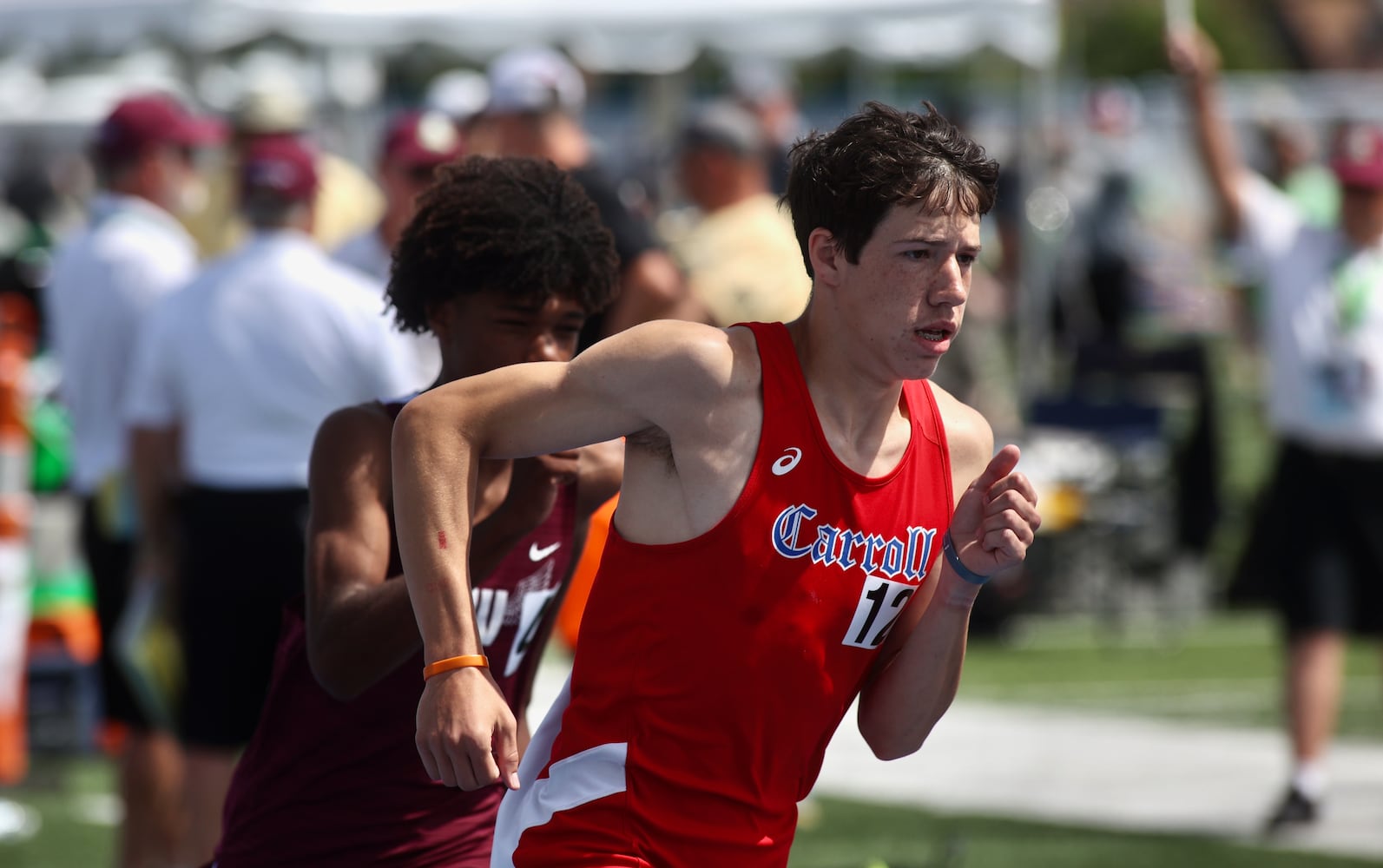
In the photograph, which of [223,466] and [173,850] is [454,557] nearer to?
[223,466]

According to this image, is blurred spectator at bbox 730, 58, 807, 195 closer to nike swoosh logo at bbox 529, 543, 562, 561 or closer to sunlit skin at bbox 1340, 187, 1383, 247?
sunlit skin at bbox 1340, 187, 1383, 247

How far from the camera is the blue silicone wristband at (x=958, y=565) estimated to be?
2.96m

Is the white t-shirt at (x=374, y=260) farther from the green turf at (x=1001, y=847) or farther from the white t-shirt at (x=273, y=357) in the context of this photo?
the green turf at (x=1001, y=847)

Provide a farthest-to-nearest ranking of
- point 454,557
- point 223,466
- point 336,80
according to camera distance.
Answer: point 336,80 < point 223,466 < point 454,557

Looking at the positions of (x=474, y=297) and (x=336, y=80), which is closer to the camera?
(x=474, y=297)

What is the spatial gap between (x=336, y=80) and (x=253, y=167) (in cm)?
961

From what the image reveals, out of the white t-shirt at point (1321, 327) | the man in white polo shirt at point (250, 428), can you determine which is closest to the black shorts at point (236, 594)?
the man in white polo shirt at point (250, 428)

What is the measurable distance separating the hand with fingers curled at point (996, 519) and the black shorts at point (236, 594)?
3.06 metres

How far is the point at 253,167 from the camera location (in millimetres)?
5992

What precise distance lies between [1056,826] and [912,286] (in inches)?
184

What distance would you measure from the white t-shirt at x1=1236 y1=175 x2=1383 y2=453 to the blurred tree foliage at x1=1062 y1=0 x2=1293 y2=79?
28.3 meters

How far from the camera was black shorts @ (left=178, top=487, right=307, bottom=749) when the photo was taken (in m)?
5.59

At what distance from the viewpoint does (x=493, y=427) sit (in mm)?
2812

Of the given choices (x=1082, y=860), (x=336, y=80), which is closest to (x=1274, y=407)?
(x=1082, y=860)
